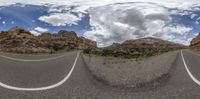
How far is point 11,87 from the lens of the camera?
9.05 meters

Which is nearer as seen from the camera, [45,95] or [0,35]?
Answer: [45,95]

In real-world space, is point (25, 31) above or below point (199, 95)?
below

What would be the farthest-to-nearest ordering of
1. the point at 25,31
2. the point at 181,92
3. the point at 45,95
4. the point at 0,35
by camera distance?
1. the point at 25,31
2. the point at 0,35
3. the point at 181,92
4. the point at 45,95

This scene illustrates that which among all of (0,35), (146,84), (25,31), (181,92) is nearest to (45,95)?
(181,92)

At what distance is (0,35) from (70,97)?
161536mm

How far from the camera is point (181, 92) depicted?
30.4ft

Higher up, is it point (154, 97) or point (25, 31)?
point (154, 97)

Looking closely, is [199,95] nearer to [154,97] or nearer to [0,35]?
[154,97]

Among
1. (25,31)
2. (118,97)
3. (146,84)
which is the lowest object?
(25,31)

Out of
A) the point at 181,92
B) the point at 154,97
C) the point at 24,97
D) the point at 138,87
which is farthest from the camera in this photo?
the point at 138,87

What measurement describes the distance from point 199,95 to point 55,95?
407cm

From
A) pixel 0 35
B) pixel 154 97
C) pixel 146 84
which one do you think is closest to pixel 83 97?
pixel 154 97

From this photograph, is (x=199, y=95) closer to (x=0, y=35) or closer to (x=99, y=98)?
(x=99, y=98)

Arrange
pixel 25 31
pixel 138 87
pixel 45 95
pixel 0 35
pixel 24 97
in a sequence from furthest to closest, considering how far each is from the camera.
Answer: pixel 25 31, pixel 0 35, pixel 138 87, pixel 45 95, pixel 24 97
